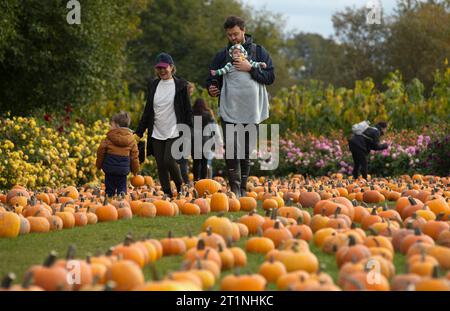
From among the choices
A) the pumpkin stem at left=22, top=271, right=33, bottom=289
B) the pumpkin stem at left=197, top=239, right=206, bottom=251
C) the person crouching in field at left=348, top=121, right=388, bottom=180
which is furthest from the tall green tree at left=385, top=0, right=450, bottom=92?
the pumpkin stem at left=22, top=271, right=33, bottom=289

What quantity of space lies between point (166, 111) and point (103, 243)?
3.26 m

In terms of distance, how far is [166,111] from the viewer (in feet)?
29.8

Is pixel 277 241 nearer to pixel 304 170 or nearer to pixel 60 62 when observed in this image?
pixel 304 170

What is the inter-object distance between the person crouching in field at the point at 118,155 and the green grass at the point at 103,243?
6.25 ft

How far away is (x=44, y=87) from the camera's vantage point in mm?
18266

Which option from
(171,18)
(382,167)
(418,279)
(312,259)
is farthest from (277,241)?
(171,18)

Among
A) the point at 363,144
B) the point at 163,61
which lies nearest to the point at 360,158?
the point at 363,144

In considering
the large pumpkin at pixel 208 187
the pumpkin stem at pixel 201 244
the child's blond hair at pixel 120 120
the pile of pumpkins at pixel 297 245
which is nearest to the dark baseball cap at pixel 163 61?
the child's blond hair at pixel 120 120

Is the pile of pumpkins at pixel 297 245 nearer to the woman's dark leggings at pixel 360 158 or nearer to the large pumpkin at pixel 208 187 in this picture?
the large pumpkin at pixel 208 187

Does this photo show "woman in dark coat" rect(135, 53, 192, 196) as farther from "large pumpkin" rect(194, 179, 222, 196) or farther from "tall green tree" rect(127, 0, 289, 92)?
"tall green tree" rect(127, 0, 289, 92)

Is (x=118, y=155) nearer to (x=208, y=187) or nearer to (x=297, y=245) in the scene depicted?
(x=208, y=187)
